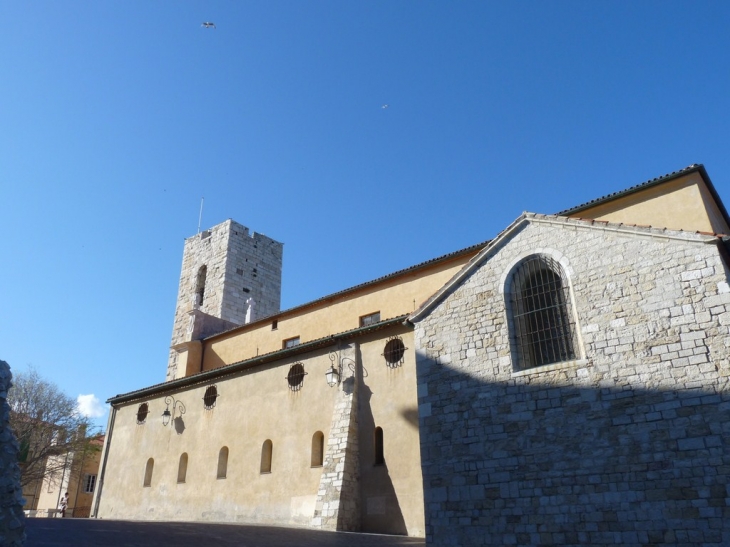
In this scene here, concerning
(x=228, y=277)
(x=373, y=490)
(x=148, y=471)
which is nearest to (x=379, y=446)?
(x=373, y=490)

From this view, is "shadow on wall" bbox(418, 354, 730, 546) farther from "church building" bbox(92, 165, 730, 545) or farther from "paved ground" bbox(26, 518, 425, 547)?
"paved ground" bbox(26, 518, 425, 547)

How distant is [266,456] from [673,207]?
15.0 metres

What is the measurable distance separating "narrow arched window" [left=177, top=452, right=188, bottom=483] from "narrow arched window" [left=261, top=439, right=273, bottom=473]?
15.0 feet

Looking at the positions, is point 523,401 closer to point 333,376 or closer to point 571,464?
point 571,464

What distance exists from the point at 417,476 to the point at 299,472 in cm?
447

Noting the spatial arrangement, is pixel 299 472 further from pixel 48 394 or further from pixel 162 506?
pixel 48 394

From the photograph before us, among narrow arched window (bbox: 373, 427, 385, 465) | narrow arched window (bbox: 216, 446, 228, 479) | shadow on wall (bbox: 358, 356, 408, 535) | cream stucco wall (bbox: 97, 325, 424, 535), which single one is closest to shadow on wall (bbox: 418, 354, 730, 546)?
cream stucco wall (bbox: 97, 325, 424, 535)

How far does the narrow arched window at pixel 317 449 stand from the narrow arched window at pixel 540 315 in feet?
28.3

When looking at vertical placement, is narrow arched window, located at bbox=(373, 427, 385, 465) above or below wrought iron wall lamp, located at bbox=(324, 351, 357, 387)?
below

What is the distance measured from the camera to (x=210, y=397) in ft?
74.6

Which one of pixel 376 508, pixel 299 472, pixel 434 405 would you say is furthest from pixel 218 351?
pixel 434 405

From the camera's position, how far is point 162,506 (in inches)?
884

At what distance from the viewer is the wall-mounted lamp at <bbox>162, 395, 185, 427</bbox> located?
A: 2381cm

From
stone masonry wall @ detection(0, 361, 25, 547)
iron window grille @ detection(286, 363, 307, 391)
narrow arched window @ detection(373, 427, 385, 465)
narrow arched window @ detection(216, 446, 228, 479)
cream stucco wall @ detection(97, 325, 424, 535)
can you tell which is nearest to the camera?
stone masonry wall @ detection(0, 361, 25, 547)
